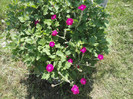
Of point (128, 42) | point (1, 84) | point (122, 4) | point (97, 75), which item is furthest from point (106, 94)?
point (122, 4)

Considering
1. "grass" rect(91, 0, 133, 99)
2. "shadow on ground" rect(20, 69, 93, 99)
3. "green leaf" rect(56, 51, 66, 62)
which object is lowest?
"shadow on ground" rect(20, 69, 93, 99)

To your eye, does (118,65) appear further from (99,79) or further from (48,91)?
(48,91)

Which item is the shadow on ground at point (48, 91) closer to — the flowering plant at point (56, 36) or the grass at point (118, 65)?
the grass at point (118, 65)

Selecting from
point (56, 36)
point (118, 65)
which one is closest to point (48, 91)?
point (56, 36)

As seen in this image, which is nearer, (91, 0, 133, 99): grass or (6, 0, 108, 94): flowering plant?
(6, 0, 108, 94): flowering plant

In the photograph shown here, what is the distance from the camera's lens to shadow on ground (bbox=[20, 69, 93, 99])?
2205mm

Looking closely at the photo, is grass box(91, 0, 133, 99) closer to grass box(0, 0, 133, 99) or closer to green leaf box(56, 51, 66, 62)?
grass box(0, 0, 133, 99)

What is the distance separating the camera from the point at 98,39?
1684 millimetres

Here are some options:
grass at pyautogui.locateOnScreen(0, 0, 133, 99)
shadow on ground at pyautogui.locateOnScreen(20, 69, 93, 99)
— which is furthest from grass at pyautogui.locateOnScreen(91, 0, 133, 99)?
shadow on ground at pyautogui.locateOnScreen(20, 69, 93, 99)

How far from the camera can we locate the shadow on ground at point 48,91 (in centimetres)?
221

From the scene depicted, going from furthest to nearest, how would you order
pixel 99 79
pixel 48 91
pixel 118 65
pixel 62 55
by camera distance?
pixel 118 65 < pixel 99 79 < pixel 48 91 < pixel 62 55

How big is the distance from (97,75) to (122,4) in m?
2.29

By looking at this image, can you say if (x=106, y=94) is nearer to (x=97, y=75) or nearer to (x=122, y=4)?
(x=97, y=75)

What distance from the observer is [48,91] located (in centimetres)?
226
